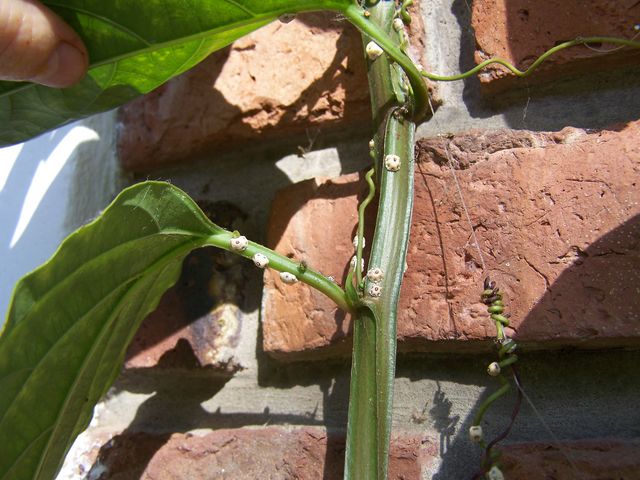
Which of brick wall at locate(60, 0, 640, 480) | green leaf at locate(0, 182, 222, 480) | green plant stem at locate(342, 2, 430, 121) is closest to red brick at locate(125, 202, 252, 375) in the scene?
brick wall at locate(60, 0, 640, 480)

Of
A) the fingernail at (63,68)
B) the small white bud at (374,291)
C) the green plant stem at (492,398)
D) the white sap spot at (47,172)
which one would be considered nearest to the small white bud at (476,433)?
the green plant stem at (492,398)

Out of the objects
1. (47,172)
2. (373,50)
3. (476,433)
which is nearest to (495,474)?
(476,433)

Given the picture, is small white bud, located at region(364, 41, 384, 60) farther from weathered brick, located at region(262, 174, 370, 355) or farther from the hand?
the hand

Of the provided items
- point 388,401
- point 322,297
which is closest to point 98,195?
point 322,297

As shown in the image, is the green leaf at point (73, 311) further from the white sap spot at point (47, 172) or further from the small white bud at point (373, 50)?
the white sap spot at point (47, 172)

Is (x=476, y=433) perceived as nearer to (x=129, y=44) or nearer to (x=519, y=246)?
(x=519, y=246)

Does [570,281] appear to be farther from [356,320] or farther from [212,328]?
[212,328]
